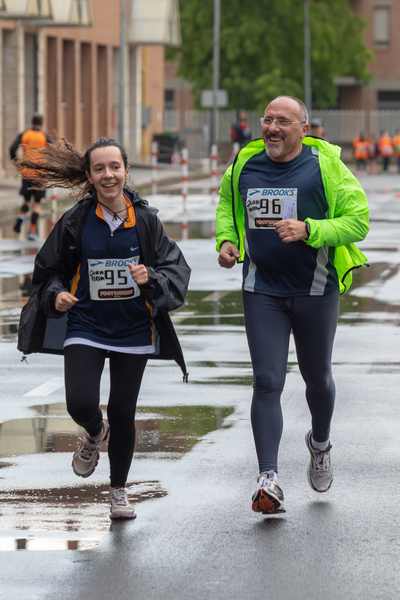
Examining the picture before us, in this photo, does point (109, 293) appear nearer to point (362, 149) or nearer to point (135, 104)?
point (362, 149)

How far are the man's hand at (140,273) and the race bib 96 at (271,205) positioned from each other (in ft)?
2.46

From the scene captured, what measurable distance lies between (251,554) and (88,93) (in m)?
56.5

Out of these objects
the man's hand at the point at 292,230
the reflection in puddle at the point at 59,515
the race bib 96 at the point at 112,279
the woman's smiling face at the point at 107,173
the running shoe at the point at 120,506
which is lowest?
the reflection in puddle at the point at 59,515

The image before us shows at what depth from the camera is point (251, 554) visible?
282 inches

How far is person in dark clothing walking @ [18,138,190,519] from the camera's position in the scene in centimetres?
776

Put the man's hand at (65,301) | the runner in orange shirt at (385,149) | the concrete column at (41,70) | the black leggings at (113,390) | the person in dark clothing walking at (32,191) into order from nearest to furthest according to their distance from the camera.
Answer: the man's hand at (65,301), the black leggings at (113,390), the person in dark clothing walking at (32,191), the concrete column at (41,70), the runner in orange shirt at (385,149)

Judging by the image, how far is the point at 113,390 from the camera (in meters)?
7.87

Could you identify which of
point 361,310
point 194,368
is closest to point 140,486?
point 194,368

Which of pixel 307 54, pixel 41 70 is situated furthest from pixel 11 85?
pixel 307 54

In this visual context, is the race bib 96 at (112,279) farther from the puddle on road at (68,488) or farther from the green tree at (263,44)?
the green tree at (263,44)

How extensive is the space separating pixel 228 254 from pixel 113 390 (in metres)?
0.82

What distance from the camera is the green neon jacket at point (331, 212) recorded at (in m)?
8.00

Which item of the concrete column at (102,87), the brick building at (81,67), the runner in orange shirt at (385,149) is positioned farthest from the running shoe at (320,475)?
the runner in orange shirt at (385,149)

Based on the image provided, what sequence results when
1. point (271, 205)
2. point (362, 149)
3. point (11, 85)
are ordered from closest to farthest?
point (271, 205), point (11, 85), point (362, 149)
